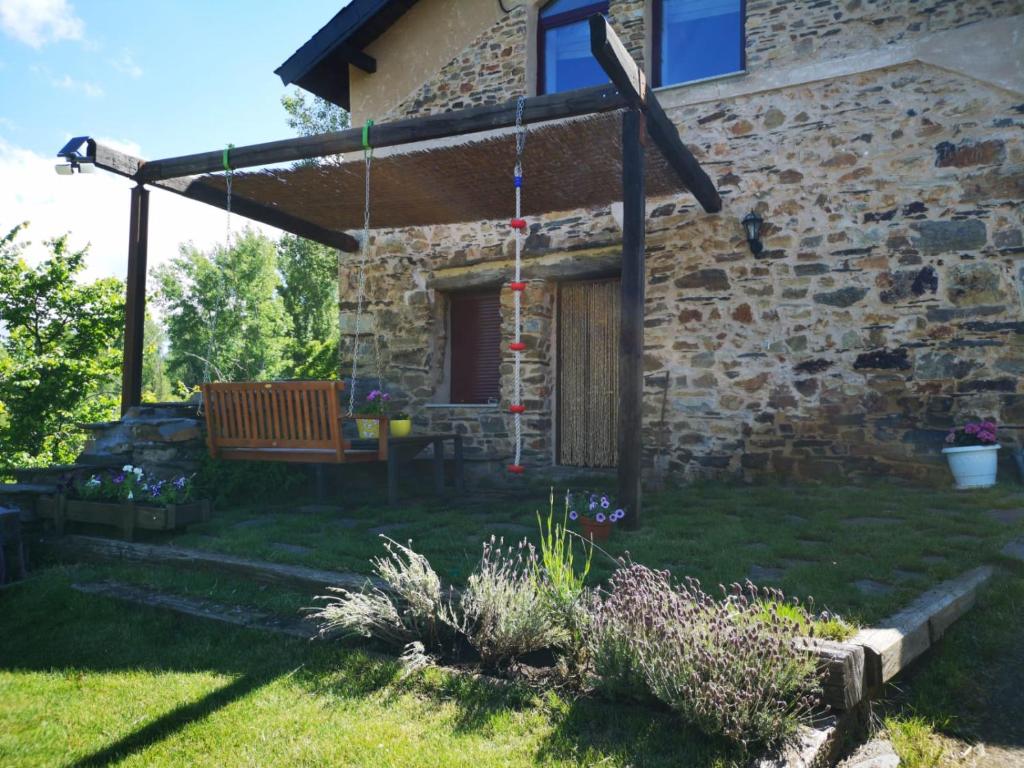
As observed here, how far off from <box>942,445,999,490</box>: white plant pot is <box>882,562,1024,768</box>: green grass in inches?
95.0

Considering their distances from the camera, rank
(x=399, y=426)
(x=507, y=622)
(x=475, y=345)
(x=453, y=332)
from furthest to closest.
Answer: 1. (x=453, y=332)
2. (x=475, y=345)
3. (x=399, y=426)
4. (x=507, y=622)

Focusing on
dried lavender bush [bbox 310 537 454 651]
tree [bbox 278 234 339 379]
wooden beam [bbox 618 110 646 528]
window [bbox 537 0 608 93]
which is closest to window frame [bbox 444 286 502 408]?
window [bbox 537 0 608 93]

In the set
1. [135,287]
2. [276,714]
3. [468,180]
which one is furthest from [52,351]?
[276,714]

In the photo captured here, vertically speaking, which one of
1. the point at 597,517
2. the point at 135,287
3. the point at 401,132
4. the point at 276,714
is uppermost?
the point at 401,132

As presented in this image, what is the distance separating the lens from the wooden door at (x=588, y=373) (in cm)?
726

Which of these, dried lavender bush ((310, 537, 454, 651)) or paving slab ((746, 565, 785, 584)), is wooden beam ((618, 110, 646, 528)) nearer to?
paving slab ((746, 565, 785, 584))

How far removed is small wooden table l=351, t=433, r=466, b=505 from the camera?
5.83 m

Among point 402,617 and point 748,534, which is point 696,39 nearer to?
point 748,534

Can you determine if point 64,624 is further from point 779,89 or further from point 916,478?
point 779,89

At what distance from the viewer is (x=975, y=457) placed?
5234 millimetres

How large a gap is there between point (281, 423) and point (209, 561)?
4.80ft

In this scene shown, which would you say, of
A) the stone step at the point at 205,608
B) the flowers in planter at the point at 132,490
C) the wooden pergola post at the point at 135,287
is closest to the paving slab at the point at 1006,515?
the stone step at the point at 205,608

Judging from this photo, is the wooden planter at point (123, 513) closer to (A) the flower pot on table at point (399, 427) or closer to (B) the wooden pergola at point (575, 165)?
(B) the wooden pergola at point (575, 165)

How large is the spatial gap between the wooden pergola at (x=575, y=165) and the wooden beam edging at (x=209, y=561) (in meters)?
1.80
